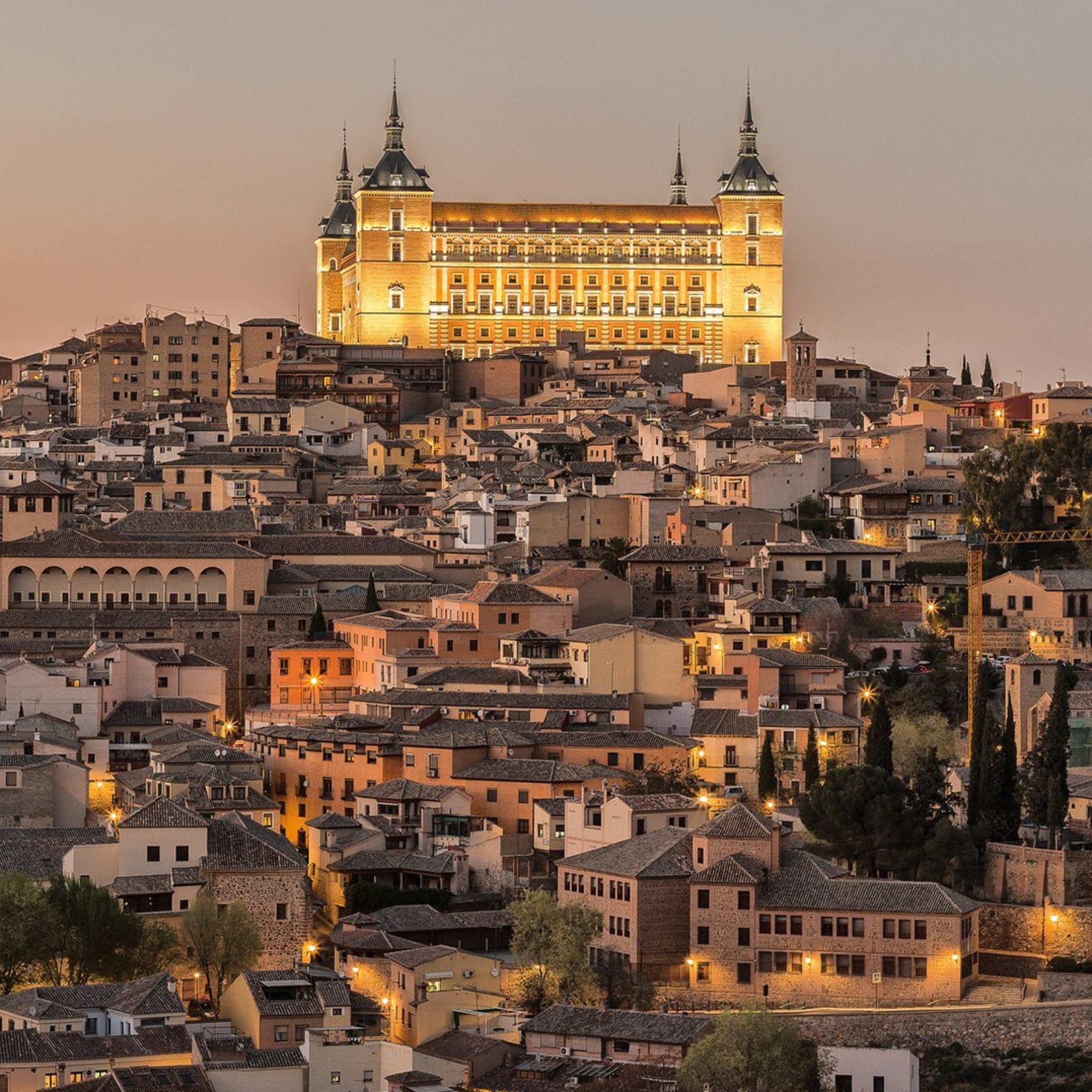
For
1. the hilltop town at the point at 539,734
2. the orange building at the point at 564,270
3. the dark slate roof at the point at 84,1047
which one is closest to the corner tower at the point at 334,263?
the orange building at the point at 564,270

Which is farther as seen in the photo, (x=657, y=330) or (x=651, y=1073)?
(x=657, y=330)

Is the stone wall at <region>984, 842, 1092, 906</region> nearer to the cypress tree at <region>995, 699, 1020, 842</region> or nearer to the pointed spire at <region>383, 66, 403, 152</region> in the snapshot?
the cypress tree at <region>995, 699, 1020, 842</region>

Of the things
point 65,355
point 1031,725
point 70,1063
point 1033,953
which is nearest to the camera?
point 70,1063

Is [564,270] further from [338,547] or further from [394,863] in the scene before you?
[394,863]

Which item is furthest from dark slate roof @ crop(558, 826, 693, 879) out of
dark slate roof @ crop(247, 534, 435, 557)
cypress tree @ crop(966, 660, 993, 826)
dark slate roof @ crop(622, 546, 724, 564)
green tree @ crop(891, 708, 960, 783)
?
dark slate roof @ crop(247, 534, 435, 557)

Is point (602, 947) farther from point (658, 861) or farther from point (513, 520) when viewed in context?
point (513, 520)

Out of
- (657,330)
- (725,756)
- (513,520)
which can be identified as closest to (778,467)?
(513,520)
